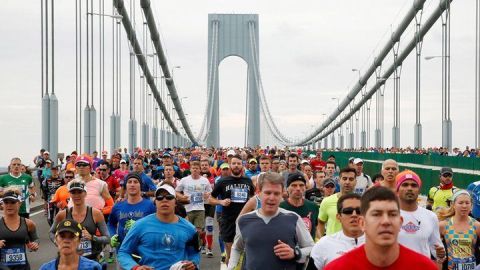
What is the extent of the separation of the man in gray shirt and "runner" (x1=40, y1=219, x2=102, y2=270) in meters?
0.96

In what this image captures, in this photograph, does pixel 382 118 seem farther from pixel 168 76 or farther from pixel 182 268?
pixel 182 268

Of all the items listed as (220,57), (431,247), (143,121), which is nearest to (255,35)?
(220,57)

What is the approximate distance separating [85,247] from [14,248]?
62 centimetres

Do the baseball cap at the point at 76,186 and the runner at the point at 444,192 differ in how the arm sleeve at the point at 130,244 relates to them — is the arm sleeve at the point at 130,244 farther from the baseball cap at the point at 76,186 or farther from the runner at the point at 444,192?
the runner at the point at 444,192

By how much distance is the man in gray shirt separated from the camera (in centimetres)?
550

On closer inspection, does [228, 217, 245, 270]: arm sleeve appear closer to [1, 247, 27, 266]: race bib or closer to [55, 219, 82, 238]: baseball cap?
[55, 219, 82, 238]: baseball cap

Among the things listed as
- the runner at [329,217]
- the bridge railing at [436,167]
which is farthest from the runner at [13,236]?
the bridge railing at [436,167]

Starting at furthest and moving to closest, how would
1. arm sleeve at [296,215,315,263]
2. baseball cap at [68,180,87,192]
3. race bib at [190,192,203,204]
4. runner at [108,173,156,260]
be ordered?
race bib at [190,192,203,204]
runner at [108,173,156,260]
baseball cap at [68,180,87,192]
arm sleeve at [296,215,315,263]

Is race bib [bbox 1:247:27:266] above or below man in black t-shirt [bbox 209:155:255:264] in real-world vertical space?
below

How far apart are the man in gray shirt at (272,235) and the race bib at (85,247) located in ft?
8.07

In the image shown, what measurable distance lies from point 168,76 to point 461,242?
2492 inches

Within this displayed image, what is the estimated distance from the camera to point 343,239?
17.1 ft

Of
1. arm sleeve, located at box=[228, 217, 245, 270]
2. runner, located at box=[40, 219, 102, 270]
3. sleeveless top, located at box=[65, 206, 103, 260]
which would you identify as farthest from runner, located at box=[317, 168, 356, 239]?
runner, located at box=[40, 219, 102, 270]

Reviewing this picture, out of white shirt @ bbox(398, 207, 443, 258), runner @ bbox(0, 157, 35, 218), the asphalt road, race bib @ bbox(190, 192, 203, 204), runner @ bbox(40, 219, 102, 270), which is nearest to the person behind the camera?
runner @ bbox(40, 219, 102, 270)
